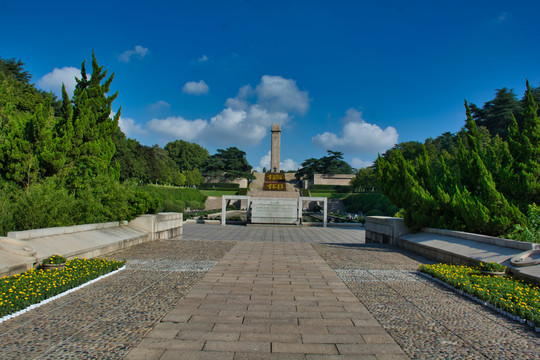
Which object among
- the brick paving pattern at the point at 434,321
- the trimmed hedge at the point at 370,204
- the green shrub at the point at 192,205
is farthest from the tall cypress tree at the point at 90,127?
the green shrub at the point at 192,205

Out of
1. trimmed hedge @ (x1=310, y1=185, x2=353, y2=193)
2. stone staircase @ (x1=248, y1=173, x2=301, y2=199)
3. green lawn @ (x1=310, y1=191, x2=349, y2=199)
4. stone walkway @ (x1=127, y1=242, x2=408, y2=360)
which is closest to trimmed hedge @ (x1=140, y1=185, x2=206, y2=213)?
stone staircase @ (x1=248, y1=173, x2=301, y2=199)

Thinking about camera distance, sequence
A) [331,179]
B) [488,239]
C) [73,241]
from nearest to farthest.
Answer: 1. [73,241]
2. [488,239]
3. [331,179]

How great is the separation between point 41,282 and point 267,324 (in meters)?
2.99

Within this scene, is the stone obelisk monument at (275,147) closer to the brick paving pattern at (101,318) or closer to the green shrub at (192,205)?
the green shrub at (192,205)

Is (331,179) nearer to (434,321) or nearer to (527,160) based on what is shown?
(527,160)

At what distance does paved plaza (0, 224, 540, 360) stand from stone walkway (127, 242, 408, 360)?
0.04 ft

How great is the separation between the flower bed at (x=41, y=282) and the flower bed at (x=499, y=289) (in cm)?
531

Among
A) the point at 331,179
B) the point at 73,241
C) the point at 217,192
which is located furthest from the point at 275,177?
the point at 73,241

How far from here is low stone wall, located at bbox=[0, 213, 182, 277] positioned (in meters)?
4.75

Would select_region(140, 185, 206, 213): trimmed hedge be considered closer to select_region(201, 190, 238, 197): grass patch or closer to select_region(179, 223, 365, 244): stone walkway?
select_region(201, 190, 238, 197): grass patch

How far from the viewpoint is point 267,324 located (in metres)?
3.36

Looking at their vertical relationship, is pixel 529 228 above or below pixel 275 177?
below

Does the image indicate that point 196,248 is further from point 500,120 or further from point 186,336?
point 500,120

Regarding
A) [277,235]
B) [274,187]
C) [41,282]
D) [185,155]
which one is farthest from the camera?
[185,155]
